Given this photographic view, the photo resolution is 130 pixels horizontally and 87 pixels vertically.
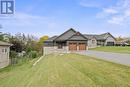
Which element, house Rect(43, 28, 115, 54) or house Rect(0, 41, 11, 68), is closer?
house Rect(0, 41, 11, 68)

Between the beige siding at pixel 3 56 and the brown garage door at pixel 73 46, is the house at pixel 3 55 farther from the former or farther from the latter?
the brown garage door at pixel 73 46

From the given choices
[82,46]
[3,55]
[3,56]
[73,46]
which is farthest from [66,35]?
[3,56]

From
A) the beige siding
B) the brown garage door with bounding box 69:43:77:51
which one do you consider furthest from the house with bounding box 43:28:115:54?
the beige siding

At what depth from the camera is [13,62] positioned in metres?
36.4

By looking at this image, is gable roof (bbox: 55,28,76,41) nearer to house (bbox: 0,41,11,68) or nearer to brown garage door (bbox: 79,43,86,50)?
brown garage door (bbox: 79,43,86,50)

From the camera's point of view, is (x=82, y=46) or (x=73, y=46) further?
(x=82, y=46)

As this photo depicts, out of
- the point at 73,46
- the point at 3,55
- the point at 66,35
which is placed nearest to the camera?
the point at 3,55

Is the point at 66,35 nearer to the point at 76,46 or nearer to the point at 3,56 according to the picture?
the point at 76,46

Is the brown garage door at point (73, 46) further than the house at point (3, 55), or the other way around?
the brown garage door at point (73, 46)

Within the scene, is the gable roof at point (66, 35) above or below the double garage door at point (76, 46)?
above

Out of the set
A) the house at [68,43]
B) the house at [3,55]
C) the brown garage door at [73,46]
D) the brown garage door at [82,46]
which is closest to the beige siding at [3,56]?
the house at [3,55]

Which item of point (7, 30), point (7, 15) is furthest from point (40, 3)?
point (7, 30)

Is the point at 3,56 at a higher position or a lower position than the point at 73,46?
lower

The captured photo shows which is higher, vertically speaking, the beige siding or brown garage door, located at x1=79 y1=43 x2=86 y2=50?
brown garage door, located at x1=79 y1=43 x2=86 y2=50
